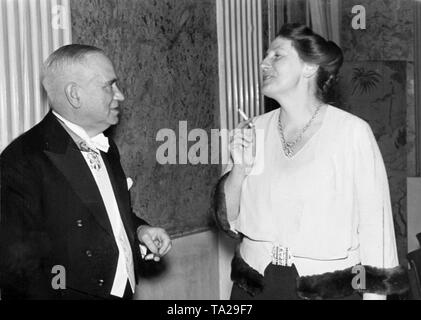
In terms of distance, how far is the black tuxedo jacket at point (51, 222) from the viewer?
1.62 m

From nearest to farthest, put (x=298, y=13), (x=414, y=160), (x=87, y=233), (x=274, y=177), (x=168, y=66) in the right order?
(x=87, y=233), (x=274, y=177), (x=168, y=66), (x=298, y=13), (x=414, y=160)

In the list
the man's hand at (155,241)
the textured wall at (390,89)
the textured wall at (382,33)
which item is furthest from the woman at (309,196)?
the textured wall at (382,33)

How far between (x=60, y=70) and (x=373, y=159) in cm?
93

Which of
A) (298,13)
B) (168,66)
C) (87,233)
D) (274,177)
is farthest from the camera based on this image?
(298,13)

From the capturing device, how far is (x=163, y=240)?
1.90 meters

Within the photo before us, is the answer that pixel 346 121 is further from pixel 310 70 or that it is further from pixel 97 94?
pixel 97 94

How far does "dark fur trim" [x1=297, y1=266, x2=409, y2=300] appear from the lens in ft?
5.87

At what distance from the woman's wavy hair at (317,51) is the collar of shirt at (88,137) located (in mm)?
644

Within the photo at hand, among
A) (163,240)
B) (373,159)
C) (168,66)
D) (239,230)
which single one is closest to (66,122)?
(163,240)

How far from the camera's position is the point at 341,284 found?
180cm

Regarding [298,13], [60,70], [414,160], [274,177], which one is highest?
[298,13]

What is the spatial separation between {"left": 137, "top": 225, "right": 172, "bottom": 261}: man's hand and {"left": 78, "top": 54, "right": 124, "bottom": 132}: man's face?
0.35 m

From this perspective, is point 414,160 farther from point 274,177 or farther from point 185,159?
point 274,177

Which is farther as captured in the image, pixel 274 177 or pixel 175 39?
pixel 175 39
